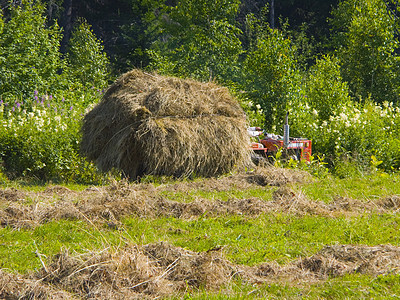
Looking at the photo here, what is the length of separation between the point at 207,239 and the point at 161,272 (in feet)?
4.61

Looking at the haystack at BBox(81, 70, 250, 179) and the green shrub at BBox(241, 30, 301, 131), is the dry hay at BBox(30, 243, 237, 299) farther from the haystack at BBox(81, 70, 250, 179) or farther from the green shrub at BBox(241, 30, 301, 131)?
the green shrub at BBox(241, 30, 301, 131)

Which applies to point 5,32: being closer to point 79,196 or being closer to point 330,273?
point 79,196

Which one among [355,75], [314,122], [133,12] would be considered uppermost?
[133,12]

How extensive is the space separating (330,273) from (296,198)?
2.81 m

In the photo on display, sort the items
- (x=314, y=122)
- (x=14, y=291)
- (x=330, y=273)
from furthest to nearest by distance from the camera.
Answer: (x=314, y=122)
(x=330, y=273)
(x=14, y=291)

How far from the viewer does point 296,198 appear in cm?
737

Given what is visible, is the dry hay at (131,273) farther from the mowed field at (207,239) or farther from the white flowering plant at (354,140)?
the white flowering plant at (354,140)

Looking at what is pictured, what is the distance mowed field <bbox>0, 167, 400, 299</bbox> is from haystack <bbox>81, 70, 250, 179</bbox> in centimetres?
39

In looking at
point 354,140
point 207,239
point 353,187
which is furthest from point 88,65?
point 207,239

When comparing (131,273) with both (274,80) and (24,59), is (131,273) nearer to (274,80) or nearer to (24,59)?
(274,80)

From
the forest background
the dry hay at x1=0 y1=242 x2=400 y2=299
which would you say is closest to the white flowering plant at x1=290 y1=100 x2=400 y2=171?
the forest background

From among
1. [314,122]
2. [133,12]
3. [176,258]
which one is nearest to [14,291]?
[176,258]

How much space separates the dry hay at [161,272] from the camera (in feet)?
13.4

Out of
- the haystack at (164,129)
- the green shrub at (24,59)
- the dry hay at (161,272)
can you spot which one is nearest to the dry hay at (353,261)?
the dry hay at (161,272)
